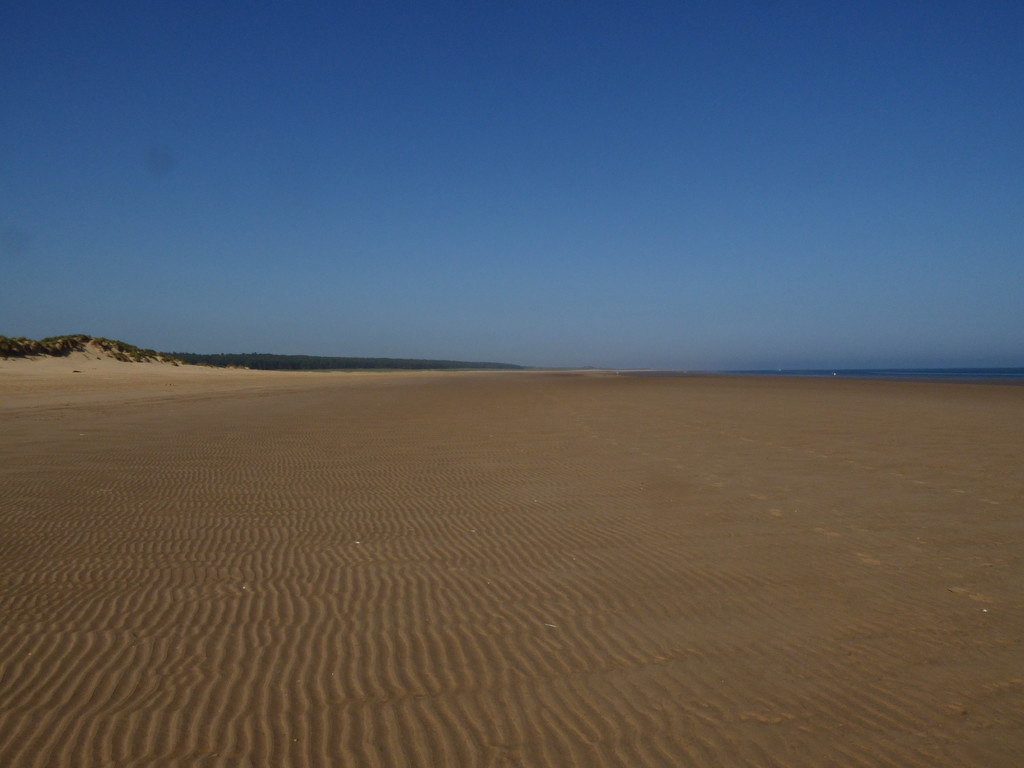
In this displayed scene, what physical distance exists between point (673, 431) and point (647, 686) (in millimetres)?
12435

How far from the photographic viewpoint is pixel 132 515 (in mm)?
7633

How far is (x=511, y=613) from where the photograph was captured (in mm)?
4957

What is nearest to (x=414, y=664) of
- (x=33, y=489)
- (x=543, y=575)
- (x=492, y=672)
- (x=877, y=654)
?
(x=492, y=672)

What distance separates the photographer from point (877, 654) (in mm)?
4258

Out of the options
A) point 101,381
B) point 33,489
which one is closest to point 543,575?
point 33,489

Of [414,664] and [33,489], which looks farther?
[33,489]

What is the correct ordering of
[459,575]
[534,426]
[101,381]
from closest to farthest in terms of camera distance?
[459,575], [534,426], [101,381]

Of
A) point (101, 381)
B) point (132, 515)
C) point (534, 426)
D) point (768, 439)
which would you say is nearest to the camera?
point (132, 515)

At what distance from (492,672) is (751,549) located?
144 inches

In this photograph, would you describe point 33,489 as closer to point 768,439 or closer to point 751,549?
point 751,549

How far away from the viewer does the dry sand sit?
11.0 feet

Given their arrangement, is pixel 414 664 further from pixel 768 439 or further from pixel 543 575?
pixel 768 439

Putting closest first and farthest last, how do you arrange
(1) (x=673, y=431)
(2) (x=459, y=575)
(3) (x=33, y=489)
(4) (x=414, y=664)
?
1. (4) (x=414, y=664)
2. (2) (x=459, y=575)
3. (3) (x=33, y=489)
4. (1) (x=673, y=431)

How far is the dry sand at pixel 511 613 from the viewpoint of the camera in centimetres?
336
